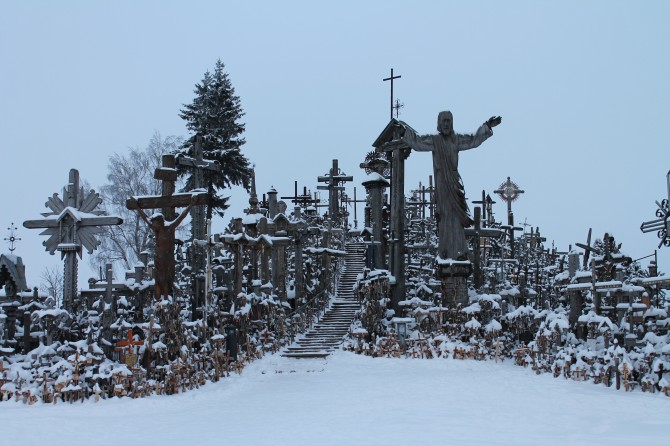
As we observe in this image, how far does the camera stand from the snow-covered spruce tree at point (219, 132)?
31355 mm

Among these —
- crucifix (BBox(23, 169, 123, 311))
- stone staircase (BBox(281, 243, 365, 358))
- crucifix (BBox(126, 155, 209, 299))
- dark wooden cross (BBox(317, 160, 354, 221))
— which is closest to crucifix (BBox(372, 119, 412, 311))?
stone staircase (BBox(281, 243, 365, 358))

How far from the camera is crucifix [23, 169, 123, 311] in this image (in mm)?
15484

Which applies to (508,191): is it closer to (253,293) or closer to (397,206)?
(397,206)

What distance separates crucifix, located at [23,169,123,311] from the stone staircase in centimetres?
599

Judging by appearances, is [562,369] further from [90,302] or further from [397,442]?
[90,302]

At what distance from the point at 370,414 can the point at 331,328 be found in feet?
36.1

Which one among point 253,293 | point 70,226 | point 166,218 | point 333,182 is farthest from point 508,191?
point 70,226

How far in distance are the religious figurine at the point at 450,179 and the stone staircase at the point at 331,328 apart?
4092mm

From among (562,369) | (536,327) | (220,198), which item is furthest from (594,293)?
(220,198)

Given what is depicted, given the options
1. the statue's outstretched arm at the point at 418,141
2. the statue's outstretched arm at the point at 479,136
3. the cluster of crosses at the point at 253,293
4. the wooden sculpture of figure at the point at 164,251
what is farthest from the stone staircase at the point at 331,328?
the statue's outstretched arm at the point at 479,136

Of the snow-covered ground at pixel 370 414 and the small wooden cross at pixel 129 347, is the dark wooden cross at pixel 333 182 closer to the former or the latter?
the snow-covered ground at pixel 370 414

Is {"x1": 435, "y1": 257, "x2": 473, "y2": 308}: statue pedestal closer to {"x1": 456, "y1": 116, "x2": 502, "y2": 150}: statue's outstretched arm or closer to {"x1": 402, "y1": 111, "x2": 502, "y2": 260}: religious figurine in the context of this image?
{"x1": 402, "y1": 111, "x2": 502, "y2": 260}: religious figurine

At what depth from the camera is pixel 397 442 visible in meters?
9.09

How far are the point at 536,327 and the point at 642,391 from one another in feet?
17.0
